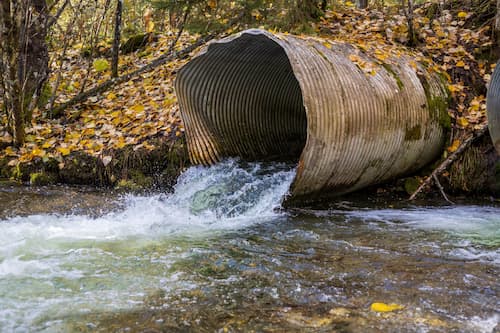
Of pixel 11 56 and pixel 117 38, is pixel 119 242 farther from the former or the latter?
pixel 117 38

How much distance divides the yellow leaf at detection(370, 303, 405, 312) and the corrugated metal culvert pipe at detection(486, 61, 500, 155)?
10.6 feet

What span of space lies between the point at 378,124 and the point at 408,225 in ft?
3.65

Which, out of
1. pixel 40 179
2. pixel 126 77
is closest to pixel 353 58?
pixel 40 179

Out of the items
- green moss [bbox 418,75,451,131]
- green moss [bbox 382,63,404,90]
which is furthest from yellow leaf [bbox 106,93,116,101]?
green moss [bbox 418,75,451,131]

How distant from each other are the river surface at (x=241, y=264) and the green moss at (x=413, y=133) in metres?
0.81

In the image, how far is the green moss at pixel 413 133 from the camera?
5859mm

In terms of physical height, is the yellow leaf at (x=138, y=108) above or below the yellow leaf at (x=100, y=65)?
below

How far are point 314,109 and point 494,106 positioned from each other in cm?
203

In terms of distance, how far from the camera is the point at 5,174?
7.06 m

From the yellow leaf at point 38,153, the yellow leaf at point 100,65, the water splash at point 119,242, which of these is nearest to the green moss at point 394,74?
the water splash at point 119,242

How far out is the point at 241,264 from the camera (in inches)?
148

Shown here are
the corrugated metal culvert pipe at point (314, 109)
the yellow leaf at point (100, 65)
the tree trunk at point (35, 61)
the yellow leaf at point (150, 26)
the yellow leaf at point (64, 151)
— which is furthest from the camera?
the yellow leaf at point (150, 26)

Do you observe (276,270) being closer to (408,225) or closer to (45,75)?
(408,225)

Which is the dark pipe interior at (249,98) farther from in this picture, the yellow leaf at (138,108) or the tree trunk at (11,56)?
the tree trunk at (11,56)
